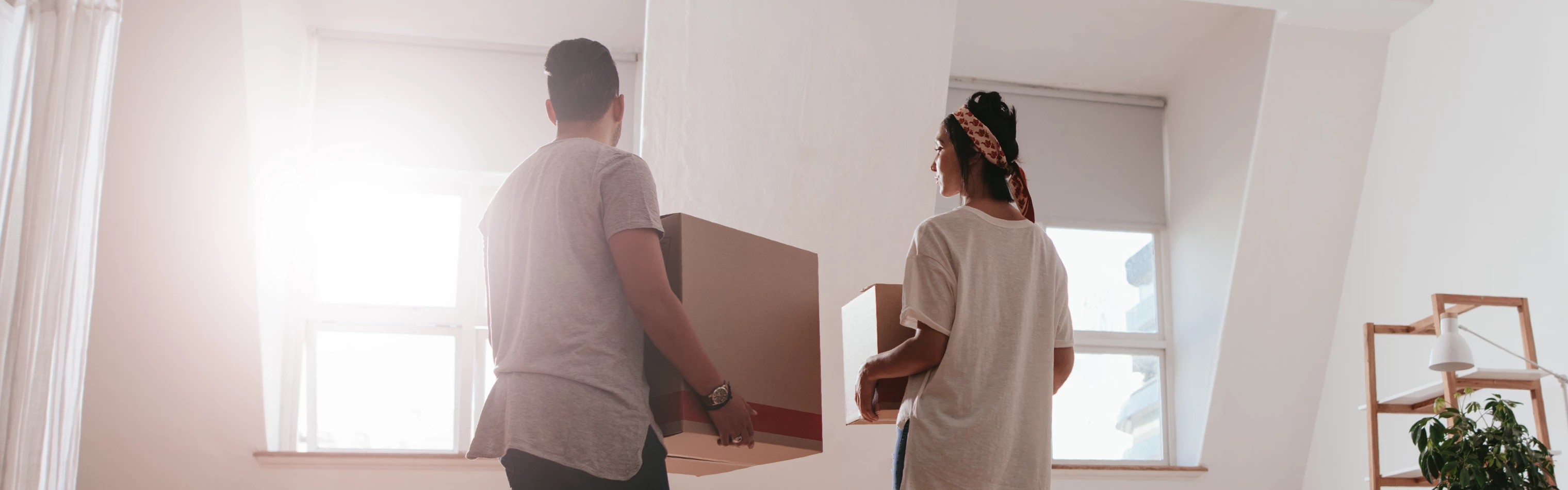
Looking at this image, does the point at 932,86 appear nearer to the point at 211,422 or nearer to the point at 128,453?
the point at 211,422

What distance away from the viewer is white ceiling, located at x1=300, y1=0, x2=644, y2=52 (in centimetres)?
344

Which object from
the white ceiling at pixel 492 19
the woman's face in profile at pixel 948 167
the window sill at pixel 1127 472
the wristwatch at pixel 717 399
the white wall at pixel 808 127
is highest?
the white ceiling at pixel 492 19

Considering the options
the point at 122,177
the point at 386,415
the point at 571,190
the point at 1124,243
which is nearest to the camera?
the point at 571,190

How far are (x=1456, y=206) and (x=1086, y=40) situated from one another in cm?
127

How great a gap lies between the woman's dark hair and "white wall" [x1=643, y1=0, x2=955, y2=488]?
1.56 m

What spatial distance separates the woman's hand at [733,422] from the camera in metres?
1.33

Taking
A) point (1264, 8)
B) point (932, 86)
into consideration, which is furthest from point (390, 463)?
point (1264, 8)

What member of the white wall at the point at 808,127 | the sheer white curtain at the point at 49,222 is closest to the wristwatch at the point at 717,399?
the sheer white curtain at the point at 49,222

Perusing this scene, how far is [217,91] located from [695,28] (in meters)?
1.31

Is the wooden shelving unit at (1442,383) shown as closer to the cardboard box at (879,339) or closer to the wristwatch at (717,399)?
the cardboard box at (879,339)

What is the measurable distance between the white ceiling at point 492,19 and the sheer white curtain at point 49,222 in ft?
3.20

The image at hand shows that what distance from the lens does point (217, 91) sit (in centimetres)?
296

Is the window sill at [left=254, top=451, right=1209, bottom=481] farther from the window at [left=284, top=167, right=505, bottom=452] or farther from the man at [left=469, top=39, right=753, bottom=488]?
the man at [left=469, top=39, right=753, bottom=488]

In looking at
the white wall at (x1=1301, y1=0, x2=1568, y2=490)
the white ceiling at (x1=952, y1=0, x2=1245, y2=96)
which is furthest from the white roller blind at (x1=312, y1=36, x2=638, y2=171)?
the white wall at (x1=1301, y1=0, x2=1568, y2=490)
